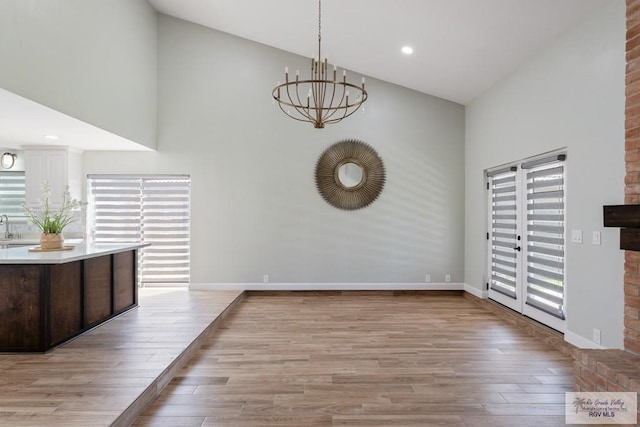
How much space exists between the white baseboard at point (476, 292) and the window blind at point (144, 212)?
442 centimetres

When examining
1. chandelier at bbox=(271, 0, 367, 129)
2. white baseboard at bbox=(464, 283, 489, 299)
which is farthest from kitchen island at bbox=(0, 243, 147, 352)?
white baseboard at bbox=(464, 283, 489, 299)

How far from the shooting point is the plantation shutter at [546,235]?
3789mm

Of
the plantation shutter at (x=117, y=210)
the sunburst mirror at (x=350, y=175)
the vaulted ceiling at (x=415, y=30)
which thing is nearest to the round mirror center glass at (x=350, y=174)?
the sunburst mirror at (x=350, y=175)

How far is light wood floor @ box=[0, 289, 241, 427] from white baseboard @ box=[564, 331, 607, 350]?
11.6 ft

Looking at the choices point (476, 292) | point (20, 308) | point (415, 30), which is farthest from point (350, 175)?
point (20, 308)

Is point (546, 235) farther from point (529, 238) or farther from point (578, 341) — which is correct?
point (578, 341)

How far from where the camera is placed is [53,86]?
3.54m

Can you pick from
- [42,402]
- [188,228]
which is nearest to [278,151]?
[188,228]

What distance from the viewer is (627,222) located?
105 inches

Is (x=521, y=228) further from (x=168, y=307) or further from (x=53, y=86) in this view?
(x=53, y=86)

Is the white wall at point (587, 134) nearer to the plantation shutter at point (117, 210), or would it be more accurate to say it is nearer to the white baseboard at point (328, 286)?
the white baseboard at point (328, 286)

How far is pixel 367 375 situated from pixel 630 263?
6.98 ft

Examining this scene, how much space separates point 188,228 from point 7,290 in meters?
2.81

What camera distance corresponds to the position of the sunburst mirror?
5.97 metres
